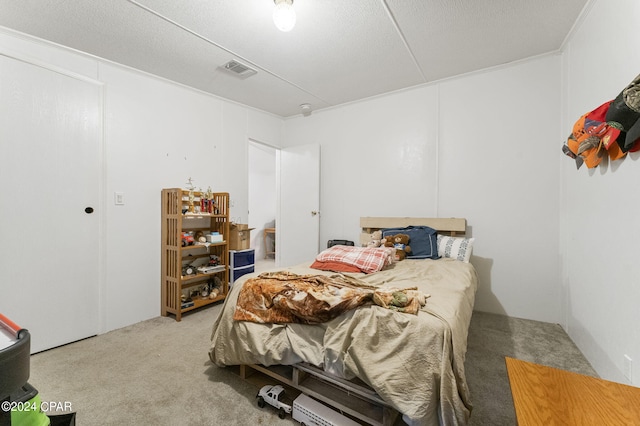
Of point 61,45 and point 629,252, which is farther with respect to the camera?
point 61,45

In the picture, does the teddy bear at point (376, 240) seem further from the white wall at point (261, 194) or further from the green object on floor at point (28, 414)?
the white wall at point (261, 194)

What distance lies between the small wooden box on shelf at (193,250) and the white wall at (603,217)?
3301mm

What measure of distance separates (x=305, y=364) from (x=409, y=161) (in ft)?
8.64

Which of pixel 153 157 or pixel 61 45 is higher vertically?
pixel 61 45

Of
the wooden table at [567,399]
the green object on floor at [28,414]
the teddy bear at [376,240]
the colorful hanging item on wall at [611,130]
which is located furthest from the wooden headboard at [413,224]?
the green object on floor at [28,414]

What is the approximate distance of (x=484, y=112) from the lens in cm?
292

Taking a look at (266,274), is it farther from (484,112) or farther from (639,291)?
(484,112)

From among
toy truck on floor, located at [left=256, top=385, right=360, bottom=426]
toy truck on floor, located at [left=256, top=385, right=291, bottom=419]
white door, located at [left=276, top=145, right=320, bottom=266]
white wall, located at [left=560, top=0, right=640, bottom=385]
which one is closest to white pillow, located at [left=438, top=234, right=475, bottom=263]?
white wall, located at [left=560, top=0, right=640, bottom=385]

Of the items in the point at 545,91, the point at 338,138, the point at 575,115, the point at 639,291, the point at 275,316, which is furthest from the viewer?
the point at 338,138

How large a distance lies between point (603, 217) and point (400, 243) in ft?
4.92

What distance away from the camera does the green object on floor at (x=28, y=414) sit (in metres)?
0.61

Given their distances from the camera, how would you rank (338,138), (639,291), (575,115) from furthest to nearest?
(338,138) → (575,115) → (639,291)

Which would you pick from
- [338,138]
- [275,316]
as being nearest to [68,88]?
[275,316]

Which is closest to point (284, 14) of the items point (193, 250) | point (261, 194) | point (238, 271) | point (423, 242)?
point (423, 242)
